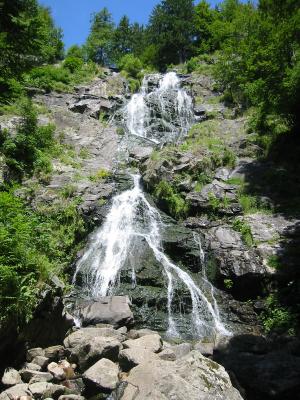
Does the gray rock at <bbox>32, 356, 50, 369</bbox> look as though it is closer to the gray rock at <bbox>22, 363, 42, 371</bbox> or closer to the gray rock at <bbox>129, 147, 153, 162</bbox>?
the gray rock at <bbox>22, 363, 42, 371</bbox>

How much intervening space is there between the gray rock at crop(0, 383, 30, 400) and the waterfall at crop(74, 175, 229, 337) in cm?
528

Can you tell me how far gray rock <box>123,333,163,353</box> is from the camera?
9023 millimetres

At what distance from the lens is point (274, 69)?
60.8 feet

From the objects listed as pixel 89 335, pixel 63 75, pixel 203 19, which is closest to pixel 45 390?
pixel 89 335

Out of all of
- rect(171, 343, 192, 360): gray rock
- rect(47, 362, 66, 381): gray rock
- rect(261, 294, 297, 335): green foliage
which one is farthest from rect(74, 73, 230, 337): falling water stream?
rect(47, 362, 66, 381): gray rock

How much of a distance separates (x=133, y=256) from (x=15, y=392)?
7.82m

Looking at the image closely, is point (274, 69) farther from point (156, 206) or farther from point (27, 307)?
point (27, 307)

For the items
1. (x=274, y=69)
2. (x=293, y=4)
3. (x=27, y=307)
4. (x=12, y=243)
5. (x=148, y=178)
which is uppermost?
(x=293, y=4)

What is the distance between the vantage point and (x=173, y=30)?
43969 millimetres

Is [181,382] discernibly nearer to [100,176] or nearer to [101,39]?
[100,176]

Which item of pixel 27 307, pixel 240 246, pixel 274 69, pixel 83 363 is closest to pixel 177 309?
pixel 240 246

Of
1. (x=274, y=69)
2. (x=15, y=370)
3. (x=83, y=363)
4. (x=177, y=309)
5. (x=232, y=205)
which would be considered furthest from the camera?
(x=274, y=69)

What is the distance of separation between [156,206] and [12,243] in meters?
9.95

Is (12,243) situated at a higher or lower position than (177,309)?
higher
